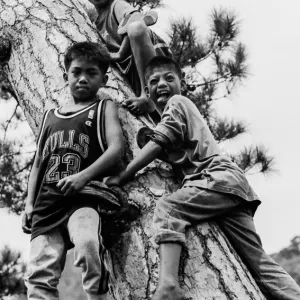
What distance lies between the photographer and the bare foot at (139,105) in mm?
3066

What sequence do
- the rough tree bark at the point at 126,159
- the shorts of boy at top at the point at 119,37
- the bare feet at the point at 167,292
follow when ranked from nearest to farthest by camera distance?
1. the bare feet at the point at 167,292
2. the rough tree bark at the point at 126,159
3. the shorts of boy at top at the point at 119,37

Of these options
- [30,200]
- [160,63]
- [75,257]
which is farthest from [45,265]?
[160,63]

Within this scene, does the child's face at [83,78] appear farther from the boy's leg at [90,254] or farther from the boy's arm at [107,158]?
the boy's leg at [90,254]

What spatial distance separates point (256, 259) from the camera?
2557 millimetres

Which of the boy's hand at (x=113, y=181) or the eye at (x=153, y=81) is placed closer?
the boy's hand at (x=113, y=181)

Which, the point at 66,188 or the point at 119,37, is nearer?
the point at 66,188

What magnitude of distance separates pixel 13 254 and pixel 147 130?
3900 millimetres


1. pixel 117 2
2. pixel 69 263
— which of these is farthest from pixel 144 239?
pixel 69 263

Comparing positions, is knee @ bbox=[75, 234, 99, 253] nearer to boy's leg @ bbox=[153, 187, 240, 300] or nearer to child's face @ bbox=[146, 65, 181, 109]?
boy's leg @ bbox=[153, 187, 240, 300]

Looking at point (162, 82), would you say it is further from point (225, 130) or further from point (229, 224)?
point (225, 130)

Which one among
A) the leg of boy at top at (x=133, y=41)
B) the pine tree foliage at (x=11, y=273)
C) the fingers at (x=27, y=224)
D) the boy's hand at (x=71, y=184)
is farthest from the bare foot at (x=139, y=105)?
the pine tree foliage at (x=11, y=273)

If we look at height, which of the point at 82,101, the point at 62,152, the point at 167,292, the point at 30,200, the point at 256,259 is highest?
the point at 82,101

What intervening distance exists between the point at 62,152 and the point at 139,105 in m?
0.56

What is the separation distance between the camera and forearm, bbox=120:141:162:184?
2695 mm
